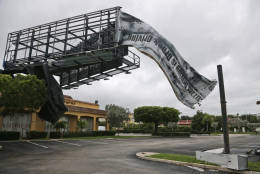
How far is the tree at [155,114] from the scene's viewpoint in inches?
1988

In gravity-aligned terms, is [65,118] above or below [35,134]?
above

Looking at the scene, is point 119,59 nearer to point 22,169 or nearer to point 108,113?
point 22,169

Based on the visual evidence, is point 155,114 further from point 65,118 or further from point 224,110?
point 224,110

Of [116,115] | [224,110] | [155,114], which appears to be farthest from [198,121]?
[224,110]

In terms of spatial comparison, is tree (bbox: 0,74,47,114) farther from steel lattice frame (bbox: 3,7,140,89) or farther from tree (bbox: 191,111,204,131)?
tree (bbox: 191,111,204,131)

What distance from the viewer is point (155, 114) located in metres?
50.4

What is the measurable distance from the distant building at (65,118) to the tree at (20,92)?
17.4 feet

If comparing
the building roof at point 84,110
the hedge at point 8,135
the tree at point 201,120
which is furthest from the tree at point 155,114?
the hedge at point 8,135

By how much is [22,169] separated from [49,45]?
57.5 ft

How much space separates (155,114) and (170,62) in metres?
39.2

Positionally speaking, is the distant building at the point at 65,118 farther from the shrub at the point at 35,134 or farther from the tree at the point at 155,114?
the tree at the point at 155,114

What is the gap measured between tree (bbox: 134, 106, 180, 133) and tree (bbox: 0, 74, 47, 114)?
32.1 metres

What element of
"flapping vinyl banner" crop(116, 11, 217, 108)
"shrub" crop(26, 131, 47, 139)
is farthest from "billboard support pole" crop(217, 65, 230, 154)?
"shrub" crop(26, 131, 47, 139)

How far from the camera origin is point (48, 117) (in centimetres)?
2467
